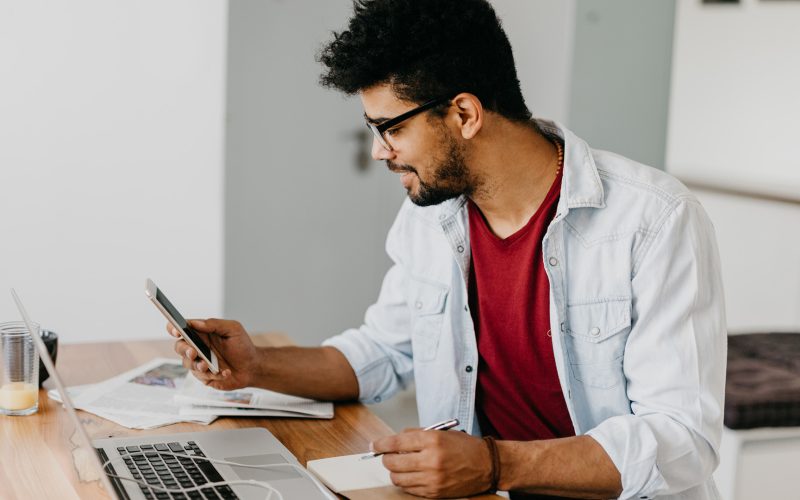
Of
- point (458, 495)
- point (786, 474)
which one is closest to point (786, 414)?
point (786, 474)

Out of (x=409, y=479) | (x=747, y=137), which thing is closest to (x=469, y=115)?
(x=409, y=479)

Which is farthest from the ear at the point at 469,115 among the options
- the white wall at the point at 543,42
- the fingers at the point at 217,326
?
the white wall at the point at 543,42

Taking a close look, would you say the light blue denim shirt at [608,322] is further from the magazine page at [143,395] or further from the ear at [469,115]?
the magazine page at [143,395]

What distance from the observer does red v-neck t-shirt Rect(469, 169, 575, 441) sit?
149 centimetres

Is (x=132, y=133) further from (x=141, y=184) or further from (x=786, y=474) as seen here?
(x=786, y=474)

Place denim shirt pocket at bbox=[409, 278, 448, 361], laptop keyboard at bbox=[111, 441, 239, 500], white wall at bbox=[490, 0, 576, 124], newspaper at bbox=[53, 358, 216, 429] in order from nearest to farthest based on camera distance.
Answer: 1. laptop keyboard at bbox=[111, 441, 239, 500]
2. newspaper at bbox=[53, 358, 216, 429]
3. denim shirt pocket at bbox=[409, 278, 448, 361]
4. white wall at bbox=[490, 0, 576, 124]

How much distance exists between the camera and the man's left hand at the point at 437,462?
3.64ft

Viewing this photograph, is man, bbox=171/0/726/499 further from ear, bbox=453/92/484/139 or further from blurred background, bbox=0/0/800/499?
blurred background, bbox=0/0/800/499

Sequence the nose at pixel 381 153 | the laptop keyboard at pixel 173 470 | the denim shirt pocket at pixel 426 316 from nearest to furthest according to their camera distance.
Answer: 1. the laptop keyboard at pixel 173 470
2. the nose at pixel 381 153
3. the denim shirt pocket at pixel 426 316

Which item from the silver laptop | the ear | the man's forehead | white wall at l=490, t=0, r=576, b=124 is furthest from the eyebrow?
white wall at l=490, t=0, r=576, b=124

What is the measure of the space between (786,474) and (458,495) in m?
1.41

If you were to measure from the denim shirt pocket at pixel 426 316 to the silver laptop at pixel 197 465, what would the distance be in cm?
38

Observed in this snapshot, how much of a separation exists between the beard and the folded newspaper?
1.22ft

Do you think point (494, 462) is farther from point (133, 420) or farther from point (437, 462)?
point (133, 420)
